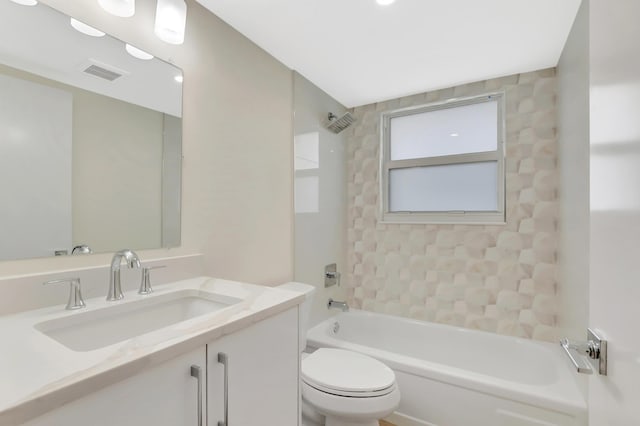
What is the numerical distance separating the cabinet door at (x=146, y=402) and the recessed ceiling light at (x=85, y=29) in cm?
121

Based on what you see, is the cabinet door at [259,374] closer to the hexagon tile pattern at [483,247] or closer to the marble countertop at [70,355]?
the marble countertop at [70,355]

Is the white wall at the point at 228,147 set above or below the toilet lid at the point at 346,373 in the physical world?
above

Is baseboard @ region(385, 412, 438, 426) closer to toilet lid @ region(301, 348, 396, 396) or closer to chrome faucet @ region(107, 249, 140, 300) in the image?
toilet lid @ region(301, 348, 396, 396)

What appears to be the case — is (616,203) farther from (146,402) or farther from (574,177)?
(574,177)

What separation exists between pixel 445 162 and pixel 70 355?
265 centimetres

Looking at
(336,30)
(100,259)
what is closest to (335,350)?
(100,259)

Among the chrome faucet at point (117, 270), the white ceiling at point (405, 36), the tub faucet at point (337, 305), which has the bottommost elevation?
the tub faucet at point (337, 305)

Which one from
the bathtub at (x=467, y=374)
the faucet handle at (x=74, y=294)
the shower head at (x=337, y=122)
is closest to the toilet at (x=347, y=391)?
the bathtub at (x=467, y=374)

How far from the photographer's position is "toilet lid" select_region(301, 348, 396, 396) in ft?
4.91

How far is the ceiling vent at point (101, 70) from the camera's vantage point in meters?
1.10

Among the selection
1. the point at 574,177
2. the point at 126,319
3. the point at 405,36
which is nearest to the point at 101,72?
the point at 126,319

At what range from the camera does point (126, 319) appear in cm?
102

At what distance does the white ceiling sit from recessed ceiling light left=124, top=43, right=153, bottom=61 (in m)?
0.46

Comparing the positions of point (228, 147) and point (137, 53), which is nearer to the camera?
point (137, 53)
